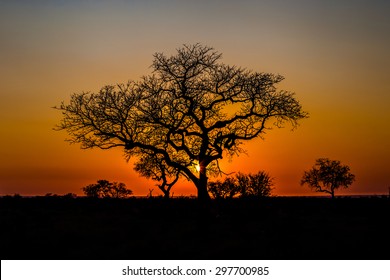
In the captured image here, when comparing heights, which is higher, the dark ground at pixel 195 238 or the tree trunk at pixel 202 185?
the tree trunk at pixel 202 185

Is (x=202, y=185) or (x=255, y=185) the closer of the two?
(x=202, y=185)

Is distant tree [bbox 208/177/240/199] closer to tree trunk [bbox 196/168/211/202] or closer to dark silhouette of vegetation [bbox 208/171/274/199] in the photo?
dark silhouette of vegetation [bbox 208/171/274/199]

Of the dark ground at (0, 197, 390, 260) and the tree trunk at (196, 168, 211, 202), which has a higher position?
the tree trunk at (196, 168, 211, 202)

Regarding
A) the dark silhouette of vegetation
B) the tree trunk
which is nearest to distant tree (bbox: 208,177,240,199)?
the dark silhouette of vegetation

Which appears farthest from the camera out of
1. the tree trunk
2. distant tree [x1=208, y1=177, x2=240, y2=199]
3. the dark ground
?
distant tree [x1=208, y1=177, x2=240, y2=199]

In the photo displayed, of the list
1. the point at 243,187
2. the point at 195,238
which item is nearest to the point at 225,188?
the point at 243,187

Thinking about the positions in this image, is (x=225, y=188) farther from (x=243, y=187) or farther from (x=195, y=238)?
(x=195, y=238)

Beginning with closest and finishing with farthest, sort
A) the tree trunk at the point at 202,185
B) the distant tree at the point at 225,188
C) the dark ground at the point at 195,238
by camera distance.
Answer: the dark ground at the point at 195,238 < the tree trunk at the point at 202,185 < the distant tree at the point at 225,188

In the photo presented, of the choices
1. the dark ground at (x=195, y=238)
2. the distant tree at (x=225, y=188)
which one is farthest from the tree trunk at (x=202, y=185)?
the distant tree at (x=225, y=188)

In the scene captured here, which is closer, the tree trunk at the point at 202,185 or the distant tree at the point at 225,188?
the tree trunk at the point at 202,185

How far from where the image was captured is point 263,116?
1426 inches

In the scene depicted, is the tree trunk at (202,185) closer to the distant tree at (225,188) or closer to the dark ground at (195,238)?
the dark ground at (195,238)
